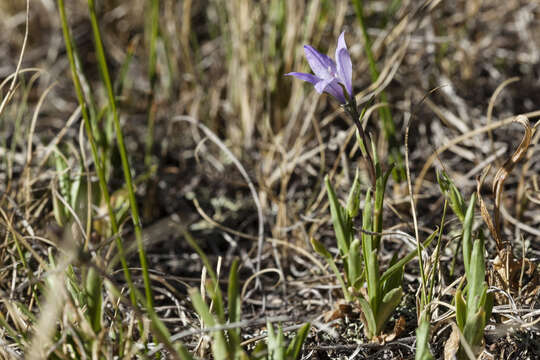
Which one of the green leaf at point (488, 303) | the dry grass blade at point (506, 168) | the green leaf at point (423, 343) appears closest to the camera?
the green leaf at point (423, 343)

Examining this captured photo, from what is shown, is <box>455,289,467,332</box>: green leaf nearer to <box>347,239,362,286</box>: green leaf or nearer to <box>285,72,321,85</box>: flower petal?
<box>347,239,362,286</box>: green leaf

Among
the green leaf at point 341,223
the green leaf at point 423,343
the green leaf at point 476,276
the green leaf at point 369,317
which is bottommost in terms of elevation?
the green leaf at point 369,317

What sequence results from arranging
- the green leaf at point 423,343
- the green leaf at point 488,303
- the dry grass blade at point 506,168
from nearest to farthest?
the green leaf at point 423,343, the green leaf at point 488,303, the dry grass blade at point 506,168

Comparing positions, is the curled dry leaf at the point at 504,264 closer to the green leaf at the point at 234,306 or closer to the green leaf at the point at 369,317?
the green leaf at the point at 369,317

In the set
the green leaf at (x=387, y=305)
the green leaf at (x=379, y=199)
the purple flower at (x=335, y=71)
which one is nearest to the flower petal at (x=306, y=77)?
the purple flower at (x=335, y=71)

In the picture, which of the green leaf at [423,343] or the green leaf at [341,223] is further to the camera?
the green leaf at [341,223]

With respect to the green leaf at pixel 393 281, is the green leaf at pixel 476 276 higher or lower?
higher

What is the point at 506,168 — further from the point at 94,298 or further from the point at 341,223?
the point at 94,298
